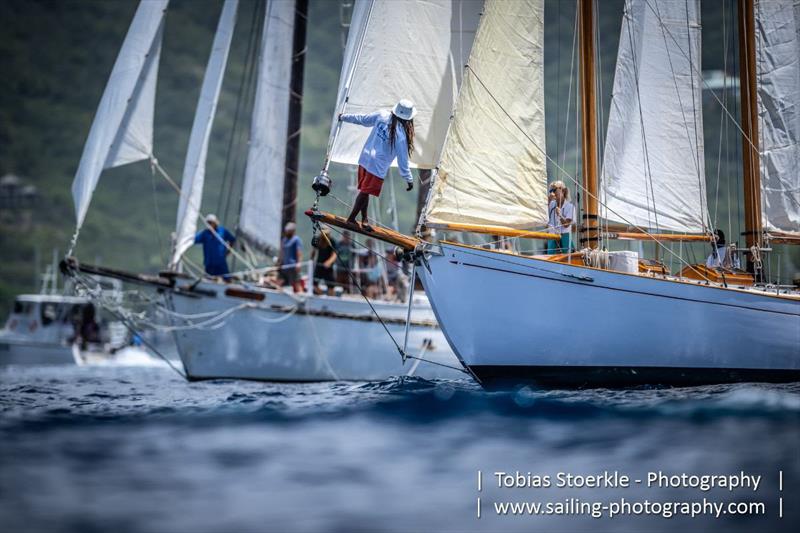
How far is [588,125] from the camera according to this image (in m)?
15.9

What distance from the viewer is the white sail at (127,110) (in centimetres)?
1872

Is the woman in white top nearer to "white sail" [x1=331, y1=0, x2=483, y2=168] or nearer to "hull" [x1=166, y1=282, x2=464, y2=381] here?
"white sail" [x1=331, y1=0, x2=483, y2=168]

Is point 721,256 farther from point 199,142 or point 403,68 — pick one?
point 199,142

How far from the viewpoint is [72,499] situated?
6.74 m

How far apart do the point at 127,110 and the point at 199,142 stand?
214 centimetres

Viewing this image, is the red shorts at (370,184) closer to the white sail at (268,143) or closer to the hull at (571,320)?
the hull at (571,320)

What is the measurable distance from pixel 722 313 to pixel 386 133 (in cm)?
609

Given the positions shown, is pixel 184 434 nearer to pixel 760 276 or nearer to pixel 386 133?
pixel 386 133

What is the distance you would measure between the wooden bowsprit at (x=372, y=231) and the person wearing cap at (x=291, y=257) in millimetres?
8064

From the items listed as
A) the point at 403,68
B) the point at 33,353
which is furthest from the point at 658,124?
the point at 33,353

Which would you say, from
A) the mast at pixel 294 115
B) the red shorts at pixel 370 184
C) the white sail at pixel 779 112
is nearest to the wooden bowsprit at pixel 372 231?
the red shorts at pixel 370 184

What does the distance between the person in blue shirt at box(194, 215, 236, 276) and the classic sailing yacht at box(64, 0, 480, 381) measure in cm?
33

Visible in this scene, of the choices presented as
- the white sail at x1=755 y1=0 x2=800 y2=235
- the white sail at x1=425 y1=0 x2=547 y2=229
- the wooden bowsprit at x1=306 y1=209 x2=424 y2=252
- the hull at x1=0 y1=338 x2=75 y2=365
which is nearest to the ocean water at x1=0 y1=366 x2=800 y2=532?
the wooden bowsprit at x1=306 y1=209 x2=424 y2=252

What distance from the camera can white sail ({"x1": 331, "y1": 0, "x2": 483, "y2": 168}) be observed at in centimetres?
1568
